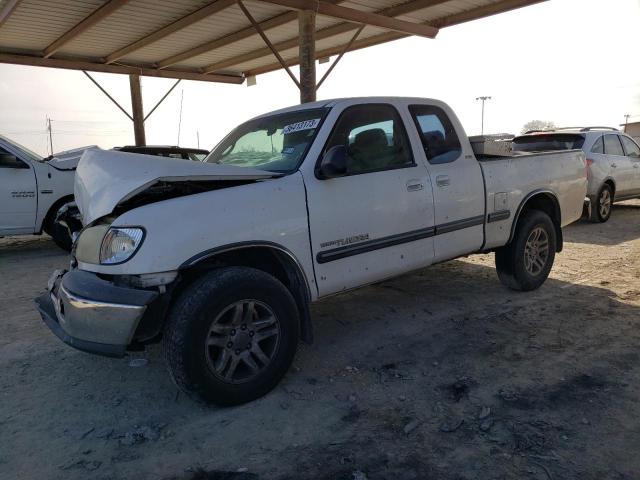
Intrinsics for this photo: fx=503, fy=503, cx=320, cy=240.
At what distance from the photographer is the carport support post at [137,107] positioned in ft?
48.3

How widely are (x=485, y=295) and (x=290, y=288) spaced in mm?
2633

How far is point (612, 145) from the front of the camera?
1011 centimetres

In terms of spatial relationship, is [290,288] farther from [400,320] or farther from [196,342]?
[400,320]

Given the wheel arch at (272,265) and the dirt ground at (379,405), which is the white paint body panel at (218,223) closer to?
the wheel arch at (272,265)

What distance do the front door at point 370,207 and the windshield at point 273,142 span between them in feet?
0.68

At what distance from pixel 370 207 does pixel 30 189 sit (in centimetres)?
650

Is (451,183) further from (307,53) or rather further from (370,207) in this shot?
(307,53)

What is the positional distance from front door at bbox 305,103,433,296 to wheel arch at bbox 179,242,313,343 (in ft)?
0.53

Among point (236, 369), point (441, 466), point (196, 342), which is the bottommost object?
point (441, 466)

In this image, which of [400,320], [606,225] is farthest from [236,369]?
[606,225]

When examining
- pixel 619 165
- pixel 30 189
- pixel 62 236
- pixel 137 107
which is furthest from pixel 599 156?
pixel 137 107

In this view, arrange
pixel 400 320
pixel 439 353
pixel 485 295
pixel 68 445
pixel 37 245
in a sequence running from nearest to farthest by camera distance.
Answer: pixel 68 445 → pixel 439 353 → pixel 400 320 → pixel 485 295 → pixel 37 245

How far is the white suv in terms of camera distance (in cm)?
944

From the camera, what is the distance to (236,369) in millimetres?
3213
